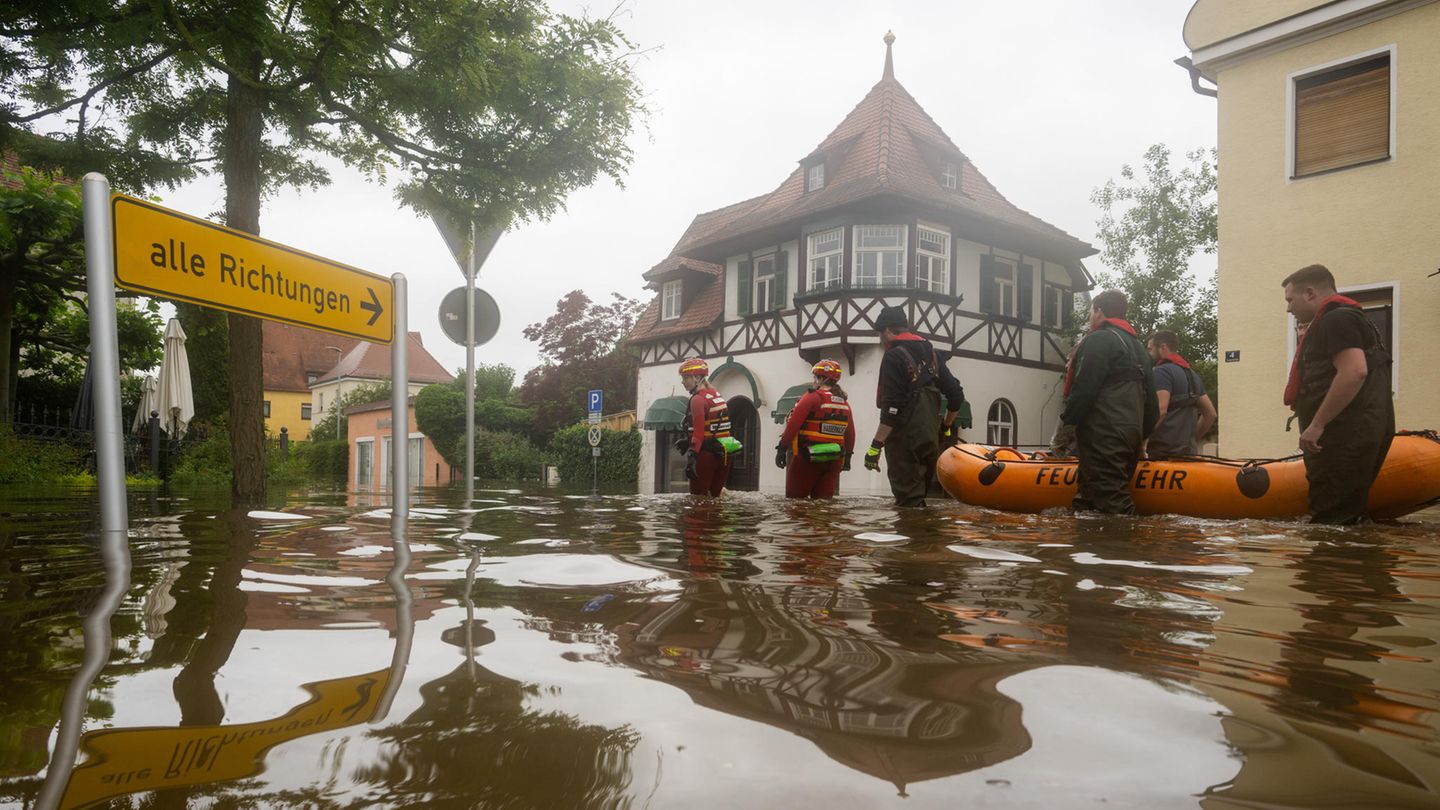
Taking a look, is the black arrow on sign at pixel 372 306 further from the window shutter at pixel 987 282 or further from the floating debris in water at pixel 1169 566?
the window shutter at pixel 987 282

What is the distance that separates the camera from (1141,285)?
24.8 metres

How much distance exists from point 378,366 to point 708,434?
5213cm

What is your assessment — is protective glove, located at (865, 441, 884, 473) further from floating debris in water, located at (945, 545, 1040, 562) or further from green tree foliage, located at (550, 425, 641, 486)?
→ green tree foliage, located at (550, 425, 641, 486)

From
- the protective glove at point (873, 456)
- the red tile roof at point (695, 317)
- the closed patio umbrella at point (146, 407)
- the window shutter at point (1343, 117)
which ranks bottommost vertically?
the protective glove at point (873, 456)

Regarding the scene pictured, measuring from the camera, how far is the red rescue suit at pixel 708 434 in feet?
28.2

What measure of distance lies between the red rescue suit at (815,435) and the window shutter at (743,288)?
45.7 ft

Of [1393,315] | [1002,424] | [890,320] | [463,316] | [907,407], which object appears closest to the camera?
[907,407]

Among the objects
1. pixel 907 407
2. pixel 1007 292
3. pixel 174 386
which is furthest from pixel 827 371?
pixel 1007 292

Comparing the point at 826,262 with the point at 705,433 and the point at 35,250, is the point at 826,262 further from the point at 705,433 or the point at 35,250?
the point at 35,250

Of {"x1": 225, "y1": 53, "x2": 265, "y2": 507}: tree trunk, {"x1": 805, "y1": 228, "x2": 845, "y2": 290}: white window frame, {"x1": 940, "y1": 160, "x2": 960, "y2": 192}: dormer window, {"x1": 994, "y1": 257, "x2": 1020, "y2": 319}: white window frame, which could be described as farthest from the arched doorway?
{"x1": 225, "y1": 53, "x2": 265, "y2": 507}: tree trunk

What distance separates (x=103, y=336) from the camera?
300cm

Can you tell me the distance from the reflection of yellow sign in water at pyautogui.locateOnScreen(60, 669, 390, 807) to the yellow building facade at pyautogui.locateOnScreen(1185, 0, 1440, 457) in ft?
40.7

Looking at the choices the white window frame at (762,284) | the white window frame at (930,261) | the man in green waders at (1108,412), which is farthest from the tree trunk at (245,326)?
the white window frame at (762,284)

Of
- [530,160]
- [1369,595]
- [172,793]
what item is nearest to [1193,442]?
[1369,595]
